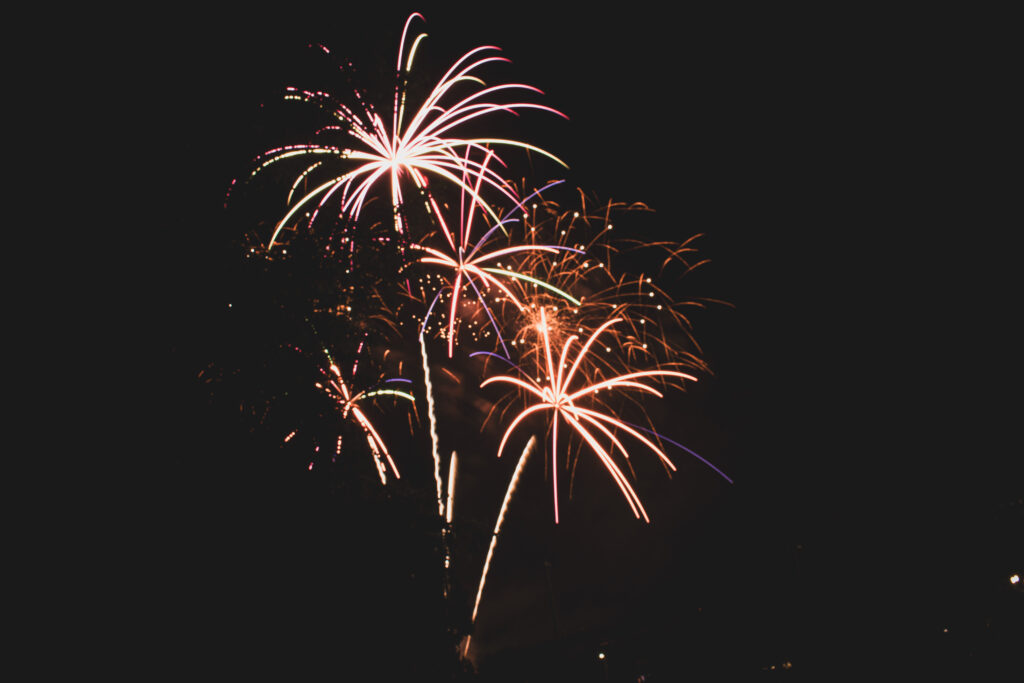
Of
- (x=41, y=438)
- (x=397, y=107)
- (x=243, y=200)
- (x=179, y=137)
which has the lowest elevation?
(x=41, y=438)

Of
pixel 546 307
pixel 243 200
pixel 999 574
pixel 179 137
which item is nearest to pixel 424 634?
pixel 243 200

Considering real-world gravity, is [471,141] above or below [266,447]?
above

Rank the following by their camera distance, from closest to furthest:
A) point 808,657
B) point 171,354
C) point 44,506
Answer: point 44,506 → point 171,354 → point 808,657

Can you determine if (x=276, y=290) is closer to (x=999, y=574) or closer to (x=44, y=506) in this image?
(x=44, y=506)

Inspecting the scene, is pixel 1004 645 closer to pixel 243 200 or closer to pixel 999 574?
pixel 999 574

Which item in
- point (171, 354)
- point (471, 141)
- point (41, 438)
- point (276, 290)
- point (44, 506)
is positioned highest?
point (471, 141)

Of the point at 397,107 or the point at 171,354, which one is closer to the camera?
the point at 171,354

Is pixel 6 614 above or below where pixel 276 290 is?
below

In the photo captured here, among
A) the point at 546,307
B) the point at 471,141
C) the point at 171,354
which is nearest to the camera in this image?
the point at 171,354

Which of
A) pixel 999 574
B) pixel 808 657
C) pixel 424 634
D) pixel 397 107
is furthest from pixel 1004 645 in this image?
pixel 397 107
